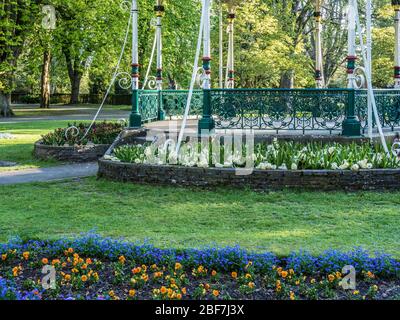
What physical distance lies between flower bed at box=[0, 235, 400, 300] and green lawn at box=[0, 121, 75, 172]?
24.8ft

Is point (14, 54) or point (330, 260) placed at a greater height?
point (14, 54)

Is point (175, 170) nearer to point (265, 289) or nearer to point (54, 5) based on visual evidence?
point (265, 289)

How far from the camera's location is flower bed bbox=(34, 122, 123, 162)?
1456 centimetres

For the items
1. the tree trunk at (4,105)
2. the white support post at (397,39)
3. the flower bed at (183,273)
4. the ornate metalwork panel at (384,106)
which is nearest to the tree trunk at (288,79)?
the white support post at (397,39)

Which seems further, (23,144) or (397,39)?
(23,144)

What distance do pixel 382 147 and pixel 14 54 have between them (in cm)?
2306

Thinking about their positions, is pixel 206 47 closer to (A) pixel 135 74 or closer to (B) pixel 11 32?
(A) pixel 135 74

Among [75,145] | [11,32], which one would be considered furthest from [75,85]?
[75,145]

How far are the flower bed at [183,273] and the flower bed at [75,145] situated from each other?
8216 mm

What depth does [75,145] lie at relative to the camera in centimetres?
1470

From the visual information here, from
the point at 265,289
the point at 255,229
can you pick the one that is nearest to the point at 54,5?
the point at 255,229

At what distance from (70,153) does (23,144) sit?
14.8ft

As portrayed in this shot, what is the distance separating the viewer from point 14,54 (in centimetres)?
2967

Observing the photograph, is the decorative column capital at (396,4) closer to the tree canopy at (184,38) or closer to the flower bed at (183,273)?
the tree canopy at (184,38)
